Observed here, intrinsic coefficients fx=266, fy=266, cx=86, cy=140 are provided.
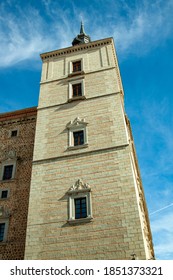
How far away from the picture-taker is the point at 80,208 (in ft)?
42.4

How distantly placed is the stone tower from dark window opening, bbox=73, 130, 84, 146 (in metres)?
0.06

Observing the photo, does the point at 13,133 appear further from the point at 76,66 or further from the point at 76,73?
the point at 76,66

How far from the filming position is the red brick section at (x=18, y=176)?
13805mm

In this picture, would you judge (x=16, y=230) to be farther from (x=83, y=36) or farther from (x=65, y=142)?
(x=83, y=36)

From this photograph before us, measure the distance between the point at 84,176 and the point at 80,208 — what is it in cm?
171

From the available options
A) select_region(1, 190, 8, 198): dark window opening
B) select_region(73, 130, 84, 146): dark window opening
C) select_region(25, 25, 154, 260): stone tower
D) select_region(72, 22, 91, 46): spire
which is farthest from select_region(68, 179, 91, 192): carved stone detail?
select_region(72, 22, 91, 46): spire

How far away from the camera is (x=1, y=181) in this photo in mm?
16469

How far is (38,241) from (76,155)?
16.0 ft

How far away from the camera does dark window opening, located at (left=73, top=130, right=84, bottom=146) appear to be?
1558cm

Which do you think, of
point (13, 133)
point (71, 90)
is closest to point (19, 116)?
point (13, 133)

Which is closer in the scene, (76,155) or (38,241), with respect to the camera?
(38,241)

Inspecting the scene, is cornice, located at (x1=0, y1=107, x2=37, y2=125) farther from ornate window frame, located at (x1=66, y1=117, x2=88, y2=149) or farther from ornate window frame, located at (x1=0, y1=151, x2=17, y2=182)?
ornate window frame, located at (x1=66, y1=117, x2=88, y2=149)
